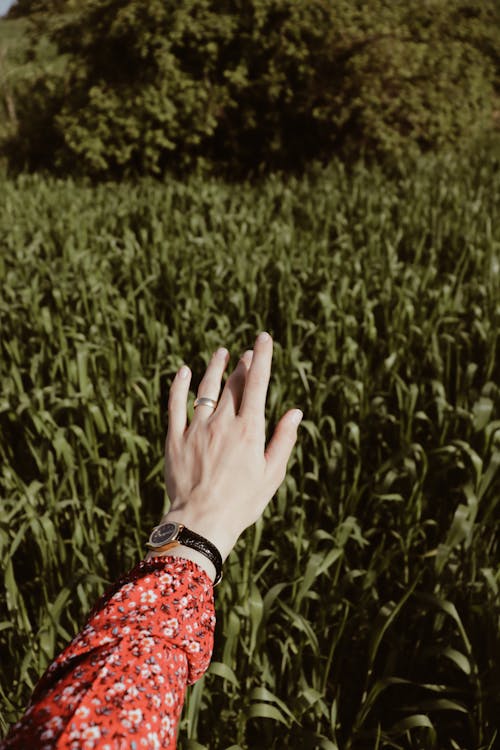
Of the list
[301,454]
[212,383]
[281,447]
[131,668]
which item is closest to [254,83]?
[301,454]

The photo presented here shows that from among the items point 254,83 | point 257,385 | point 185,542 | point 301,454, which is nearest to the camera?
point 185,542

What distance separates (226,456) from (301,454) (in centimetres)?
144

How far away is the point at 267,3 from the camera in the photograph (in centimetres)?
677

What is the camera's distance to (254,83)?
7238 mm

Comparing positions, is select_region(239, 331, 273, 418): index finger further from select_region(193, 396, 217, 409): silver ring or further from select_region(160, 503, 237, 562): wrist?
select_region(160, 503, 237, 562): wrist

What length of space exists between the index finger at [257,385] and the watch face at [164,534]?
21 centimetres

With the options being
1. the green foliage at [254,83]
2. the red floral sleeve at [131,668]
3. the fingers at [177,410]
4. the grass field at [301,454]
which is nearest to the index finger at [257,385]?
the fingers at [177,410]

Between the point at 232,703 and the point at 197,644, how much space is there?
0.98 meters

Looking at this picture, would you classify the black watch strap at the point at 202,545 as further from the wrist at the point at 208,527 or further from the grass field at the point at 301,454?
the grass field at the point at 301,454

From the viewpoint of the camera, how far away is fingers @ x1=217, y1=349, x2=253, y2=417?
1.03 meters

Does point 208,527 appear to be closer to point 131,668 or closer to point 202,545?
point 202,545

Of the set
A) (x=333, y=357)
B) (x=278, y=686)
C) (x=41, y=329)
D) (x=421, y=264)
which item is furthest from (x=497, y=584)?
(x=421, y=264)

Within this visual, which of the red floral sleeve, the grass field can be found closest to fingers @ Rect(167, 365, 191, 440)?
the red floral sleeve

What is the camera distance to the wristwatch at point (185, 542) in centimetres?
89
